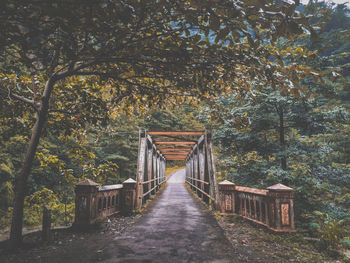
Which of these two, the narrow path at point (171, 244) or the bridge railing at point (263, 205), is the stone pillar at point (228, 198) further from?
the narrow path at point (171, 244)

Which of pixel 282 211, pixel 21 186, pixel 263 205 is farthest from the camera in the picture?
pixel 263 205

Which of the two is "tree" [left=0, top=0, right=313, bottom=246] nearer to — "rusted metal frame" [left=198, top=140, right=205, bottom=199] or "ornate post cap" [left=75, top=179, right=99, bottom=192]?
"ornate post cap" [left=75, top=179, right=99, bottom=192]

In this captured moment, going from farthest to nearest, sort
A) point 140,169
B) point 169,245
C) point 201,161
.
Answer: point 201,161
point 140,169
point 169,245

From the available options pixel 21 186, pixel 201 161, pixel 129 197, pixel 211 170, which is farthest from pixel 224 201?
pixel 21 186

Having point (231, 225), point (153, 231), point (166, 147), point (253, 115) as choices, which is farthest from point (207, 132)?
point (166, 147)

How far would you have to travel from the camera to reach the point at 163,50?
2523mm

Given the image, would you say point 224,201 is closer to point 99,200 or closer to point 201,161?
point 99,200

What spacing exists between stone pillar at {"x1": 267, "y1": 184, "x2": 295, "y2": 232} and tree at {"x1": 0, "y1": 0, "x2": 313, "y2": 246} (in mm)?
2567

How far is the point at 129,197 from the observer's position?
6414 millimetres

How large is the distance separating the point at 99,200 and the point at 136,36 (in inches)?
168

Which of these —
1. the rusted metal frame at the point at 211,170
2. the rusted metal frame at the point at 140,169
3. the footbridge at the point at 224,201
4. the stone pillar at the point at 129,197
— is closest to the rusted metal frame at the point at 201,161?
the rusted metal frame at the point at 211,170

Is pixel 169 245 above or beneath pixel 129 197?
beneath

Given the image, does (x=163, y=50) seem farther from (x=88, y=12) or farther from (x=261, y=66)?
(x=261, y=66)

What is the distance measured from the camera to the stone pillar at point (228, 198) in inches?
244
